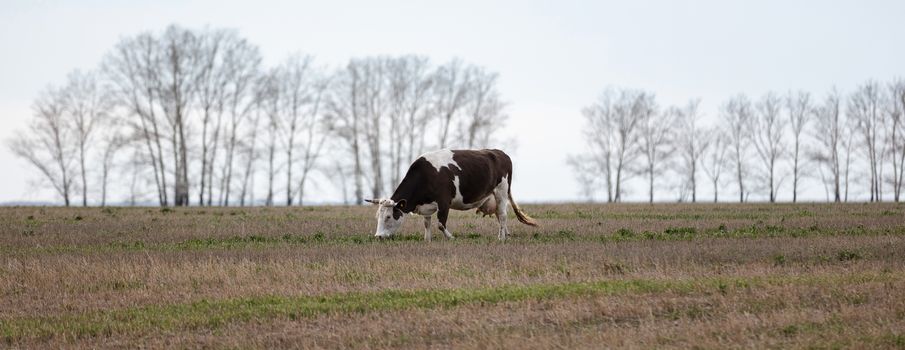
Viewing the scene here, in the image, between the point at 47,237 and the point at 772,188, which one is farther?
Result: the point at 772,188

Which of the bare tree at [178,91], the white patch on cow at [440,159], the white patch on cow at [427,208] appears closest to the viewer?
the white patch on cow at [427,208]

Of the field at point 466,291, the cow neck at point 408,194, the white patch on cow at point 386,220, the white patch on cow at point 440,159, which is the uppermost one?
the white patch on cow at point 440,159

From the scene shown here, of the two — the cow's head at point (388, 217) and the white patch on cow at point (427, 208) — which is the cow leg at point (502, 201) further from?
the cow's head at point (388, 217)

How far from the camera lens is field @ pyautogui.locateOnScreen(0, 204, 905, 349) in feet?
36.8

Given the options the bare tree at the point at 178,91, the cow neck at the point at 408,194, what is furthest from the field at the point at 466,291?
the bare tree at the point at 178,91

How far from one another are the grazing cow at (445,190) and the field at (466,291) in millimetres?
630

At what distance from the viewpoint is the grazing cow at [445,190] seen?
2292 centimetres

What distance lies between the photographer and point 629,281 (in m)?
14.3

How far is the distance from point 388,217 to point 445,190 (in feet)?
5.15

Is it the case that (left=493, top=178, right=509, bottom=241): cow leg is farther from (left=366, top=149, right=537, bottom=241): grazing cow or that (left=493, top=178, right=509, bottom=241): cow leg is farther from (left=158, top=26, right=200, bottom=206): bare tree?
(left=158, top=26, right=200, bottom=206): bare tree

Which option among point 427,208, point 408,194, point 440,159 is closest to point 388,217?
point 408,194

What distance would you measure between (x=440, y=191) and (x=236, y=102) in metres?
42.3

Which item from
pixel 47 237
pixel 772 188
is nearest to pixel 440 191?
pixel 47 237

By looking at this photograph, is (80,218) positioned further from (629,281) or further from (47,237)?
(629,281)
